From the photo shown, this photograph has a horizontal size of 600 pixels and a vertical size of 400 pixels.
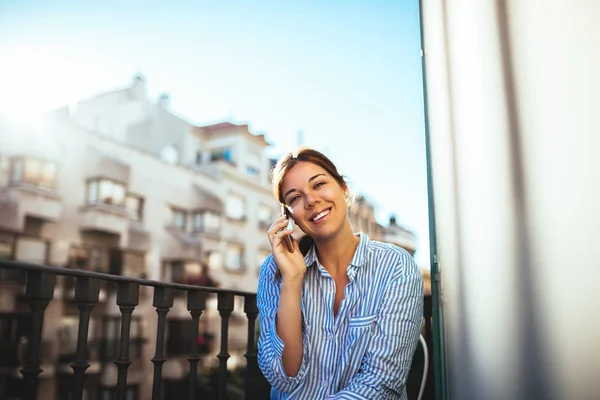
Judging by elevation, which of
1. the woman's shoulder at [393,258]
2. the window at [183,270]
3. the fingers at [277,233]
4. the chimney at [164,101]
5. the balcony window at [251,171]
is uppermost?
the chimney at [164,101]

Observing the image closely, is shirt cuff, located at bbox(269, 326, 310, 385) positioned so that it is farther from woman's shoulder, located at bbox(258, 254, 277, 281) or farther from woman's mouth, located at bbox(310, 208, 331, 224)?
woman's mouth, located at bbox(310, 208, 331, 224)

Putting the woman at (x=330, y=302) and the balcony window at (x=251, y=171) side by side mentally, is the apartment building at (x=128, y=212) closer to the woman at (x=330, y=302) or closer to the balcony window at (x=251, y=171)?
the balcony window at (x=251, y=171)

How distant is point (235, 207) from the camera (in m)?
26.3

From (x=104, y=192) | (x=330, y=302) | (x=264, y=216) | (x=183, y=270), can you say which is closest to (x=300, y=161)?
(x=330, y=302)

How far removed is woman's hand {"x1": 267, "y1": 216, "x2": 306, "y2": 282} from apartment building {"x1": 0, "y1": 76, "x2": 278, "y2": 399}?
629 inches

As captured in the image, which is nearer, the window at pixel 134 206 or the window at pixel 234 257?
the window at pixel 134 206

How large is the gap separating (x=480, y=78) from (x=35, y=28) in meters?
18.6

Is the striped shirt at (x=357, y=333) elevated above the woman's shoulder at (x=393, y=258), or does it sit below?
below

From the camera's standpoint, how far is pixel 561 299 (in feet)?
3.20

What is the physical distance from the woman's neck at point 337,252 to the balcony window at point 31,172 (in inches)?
757

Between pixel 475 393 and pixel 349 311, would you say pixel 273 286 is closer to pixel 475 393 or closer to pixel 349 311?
pixel 349 311

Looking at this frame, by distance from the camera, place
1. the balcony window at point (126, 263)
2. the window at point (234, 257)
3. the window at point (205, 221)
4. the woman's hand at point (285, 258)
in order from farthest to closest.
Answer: the window at point (234, 257) → the window at point (205, 221) → the balcony window at point (126, 263) → the woman's hand at point (285, 258)

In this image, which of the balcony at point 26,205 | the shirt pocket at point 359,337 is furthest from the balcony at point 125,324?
the balcony at point 26,205

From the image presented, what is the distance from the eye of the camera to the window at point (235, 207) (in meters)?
25.8
